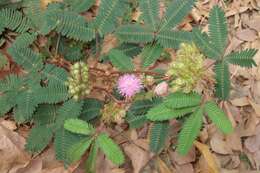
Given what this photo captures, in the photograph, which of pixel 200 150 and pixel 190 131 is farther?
pixel 200 150

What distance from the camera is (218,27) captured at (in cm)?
202

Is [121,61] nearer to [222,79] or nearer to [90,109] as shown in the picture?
[90,109]

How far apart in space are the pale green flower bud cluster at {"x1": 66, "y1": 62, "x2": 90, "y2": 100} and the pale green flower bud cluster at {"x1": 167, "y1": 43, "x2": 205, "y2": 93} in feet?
1.18

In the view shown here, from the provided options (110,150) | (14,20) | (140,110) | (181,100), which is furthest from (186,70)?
(14,20)

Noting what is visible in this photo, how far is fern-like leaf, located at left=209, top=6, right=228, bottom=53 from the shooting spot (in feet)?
6.61

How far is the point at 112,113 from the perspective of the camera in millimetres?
2059

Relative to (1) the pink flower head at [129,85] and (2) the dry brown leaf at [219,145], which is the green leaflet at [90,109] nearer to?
(1) the pink flower head at [129,85]

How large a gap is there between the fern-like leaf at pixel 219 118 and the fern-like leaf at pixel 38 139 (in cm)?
70

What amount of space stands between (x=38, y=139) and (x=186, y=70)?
721 mm

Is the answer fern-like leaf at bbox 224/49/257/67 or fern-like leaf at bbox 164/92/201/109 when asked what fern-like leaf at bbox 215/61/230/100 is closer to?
fern-like leaf at bbox 224/49/257/67

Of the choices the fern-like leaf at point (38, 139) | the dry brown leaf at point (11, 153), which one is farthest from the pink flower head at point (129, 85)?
the dry brown leaf at point (11, 153)

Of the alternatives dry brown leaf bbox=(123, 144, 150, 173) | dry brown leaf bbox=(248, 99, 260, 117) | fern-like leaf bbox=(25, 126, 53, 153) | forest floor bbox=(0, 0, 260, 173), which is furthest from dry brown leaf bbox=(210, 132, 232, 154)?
fern-like leaf bbox=(25, 126, 53, 153)

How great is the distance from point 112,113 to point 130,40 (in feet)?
1.12

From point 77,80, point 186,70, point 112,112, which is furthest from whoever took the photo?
point 112,112
